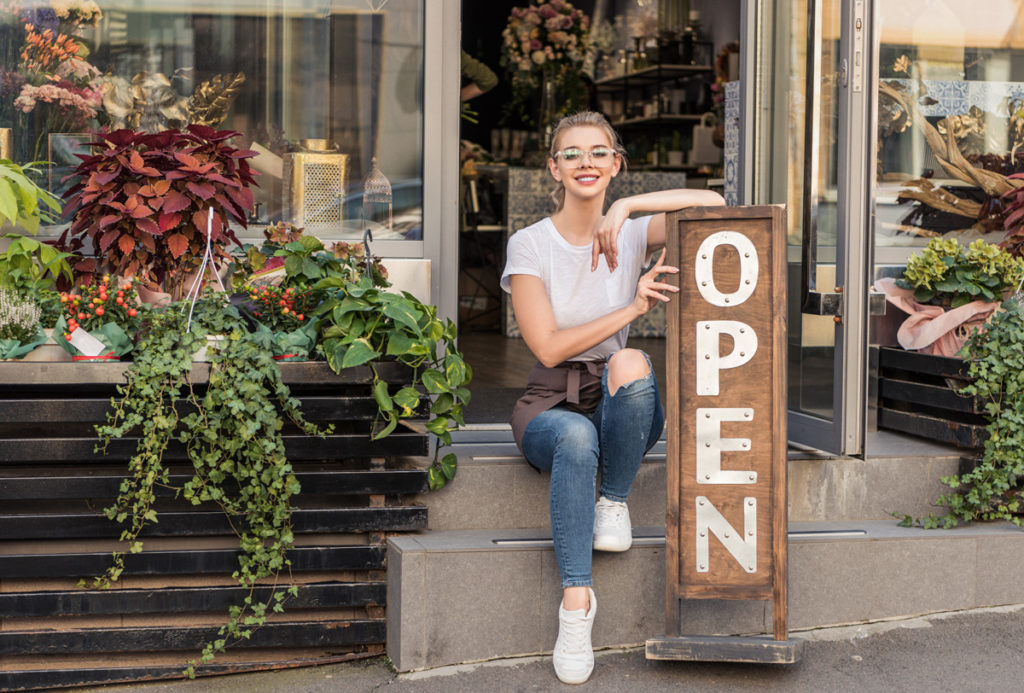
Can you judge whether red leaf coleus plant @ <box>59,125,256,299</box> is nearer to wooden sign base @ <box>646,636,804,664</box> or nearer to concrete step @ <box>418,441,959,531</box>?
concrete step @ <box>418,441,959,531</box>

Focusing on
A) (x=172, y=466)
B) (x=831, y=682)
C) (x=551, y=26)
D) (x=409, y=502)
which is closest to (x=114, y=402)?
(x=172, y=466)

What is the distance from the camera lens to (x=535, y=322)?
3.10 metres

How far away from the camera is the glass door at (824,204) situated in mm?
3471

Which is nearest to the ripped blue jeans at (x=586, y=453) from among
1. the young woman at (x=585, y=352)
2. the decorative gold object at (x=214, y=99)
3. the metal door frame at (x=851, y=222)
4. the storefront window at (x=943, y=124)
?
the young woman at (x=585, y=352)

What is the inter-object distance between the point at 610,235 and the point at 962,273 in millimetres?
1629

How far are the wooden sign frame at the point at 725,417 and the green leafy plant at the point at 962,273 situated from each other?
139 centimetres

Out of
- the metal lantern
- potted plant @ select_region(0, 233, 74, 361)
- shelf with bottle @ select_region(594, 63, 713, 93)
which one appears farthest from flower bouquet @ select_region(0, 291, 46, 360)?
shelf with bottle @ select_region(594, 63, 713, 93)

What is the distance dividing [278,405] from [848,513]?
1.79 metres

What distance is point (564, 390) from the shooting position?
322 centimetres

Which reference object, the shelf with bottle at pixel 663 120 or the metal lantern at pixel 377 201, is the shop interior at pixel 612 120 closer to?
the shelf with bottle at pixel 663 120

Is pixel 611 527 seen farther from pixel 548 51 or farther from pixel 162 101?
pixel 548 51

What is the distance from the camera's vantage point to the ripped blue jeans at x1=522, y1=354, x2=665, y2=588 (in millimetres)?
2914

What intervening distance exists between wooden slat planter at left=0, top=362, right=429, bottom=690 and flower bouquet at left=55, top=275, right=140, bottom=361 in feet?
0.21

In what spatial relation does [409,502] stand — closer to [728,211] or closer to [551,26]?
[728,211]
